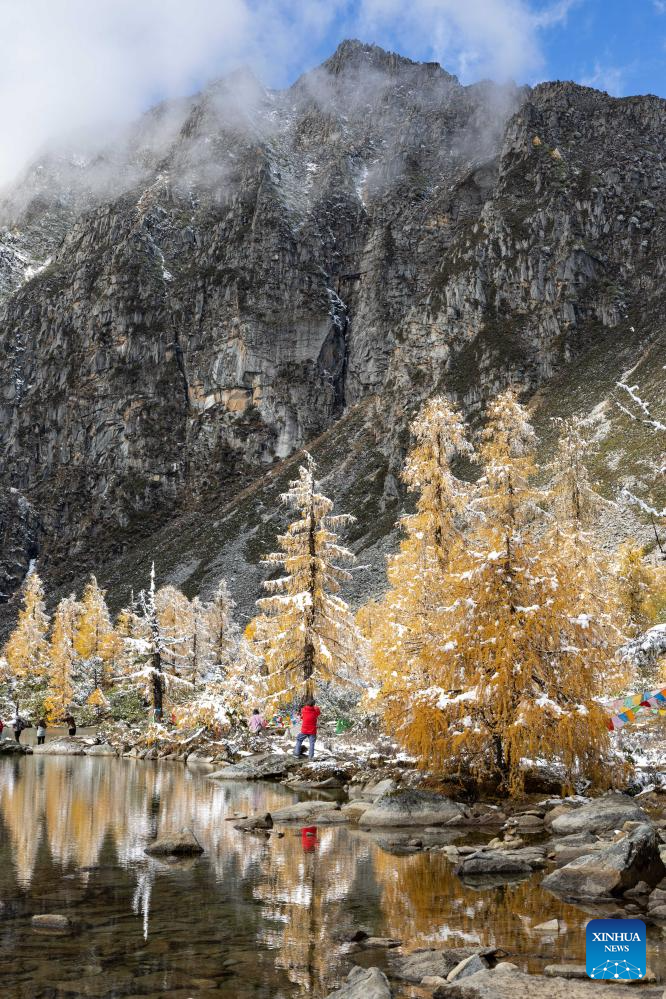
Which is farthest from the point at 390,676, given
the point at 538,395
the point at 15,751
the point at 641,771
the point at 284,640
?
the point at 538,395

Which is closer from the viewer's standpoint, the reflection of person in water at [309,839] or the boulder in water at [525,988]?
the boulder in water at [525,988]

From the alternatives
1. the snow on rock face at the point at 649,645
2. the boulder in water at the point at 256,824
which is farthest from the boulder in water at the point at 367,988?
the boulder in water at the point at 256,824

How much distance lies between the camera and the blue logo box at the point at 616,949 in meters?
5.14

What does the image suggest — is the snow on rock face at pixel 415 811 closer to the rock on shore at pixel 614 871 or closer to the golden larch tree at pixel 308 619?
the rock on shore at pixel 614 871

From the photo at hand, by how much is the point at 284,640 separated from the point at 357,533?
83930 millimetres

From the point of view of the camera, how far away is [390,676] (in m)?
18.8

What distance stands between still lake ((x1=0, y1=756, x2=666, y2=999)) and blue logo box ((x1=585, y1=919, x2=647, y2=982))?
1.11 metres

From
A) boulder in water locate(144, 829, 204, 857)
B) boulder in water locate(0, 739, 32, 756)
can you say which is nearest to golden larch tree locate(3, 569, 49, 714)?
boulder in water locate(0, 739, 32, 756)

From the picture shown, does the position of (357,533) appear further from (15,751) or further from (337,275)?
(337,275)

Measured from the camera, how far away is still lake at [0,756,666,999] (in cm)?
652

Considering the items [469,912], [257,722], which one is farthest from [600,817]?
[257,722]

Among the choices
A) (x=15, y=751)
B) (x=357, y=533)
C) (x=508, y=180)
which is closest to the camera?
(x=15, y=751)

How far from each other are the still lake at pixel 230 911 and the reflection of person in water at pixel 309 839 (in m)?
0.04

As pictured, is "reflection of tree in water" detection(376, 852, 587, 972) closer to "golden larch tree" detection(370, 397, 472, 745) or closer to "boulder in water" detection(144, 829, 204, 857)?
"boulder in water" detection(144, 829, 204, 857)
